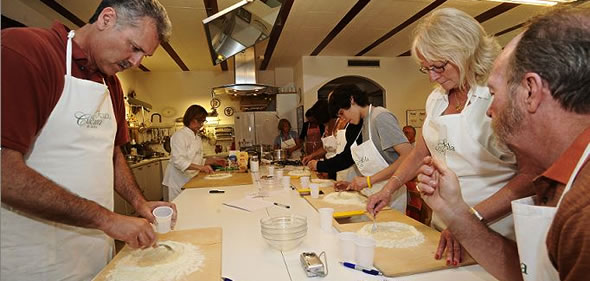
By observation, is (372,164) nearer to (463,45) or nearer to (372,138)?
(372,138)

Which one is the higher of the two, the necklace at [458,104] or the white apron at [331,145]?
the necklace at [458,104]

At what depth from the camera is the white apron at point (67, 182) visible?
36.7 inches

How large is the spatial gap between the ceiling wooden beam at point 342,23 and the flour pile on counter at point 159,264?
3398 mm

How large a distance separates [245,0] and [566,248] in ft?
7.51

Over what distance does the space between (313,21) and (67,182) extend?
367 centimetres

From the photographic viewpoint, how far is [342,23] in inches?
165

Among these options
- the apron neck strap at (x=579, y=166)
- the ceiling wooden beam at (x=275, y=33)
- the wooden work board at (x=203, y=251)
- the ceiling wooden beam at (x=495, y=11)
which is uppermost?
the ceiling wooden beam at (x=495, y=11)

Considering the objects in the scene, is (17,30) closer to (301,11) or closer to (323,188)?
(323,188)

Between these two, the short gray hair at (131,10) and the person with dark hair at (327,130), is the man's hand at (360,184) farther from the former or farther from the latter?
the person with dark hair at (327,130)

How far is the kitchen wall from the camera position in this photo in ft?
19.3

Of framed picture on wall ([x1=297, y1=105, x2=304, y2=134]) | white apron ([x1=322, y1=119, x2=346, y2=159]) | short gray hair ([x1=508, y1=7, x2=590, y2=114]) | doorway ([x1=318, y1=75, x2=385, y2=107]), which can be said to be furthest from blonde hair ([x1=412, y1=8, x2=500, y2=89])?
doorway ([x1=318, y1=75, x2=385, y2=107])

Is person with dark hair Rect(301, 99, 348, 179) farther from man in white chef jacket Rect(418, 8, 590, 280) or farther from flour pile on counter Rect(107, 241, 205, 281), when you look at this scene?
man in white chef jacket Rect(418, 8, 590, 280)

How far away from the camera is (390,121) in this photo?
2.06m

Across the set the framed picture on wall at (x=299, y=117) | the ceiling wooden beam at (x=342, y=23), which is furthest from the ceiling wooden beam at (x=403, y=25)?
the framed picture on wall at (x=299, y=117)
